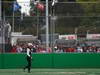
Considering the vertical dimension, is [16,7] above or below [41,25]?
above

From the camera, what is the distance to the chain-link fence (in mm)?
36594

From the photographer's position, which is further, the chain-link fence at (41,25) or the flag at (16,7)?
the flag at (16,7)

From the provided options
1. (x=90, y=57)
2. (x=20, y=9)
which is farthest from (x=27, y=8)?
(x=90, y=57)

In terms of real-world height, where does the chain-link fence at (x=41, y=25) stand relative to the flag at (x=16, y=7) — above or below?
below

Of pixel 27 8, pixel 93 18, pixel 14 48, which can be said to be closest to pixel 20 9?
pixel 27 8

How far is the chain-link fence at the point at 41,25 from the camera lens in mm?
36594

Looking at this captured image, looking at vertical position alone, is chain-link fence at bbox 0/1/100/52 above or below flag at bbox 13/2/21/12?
below

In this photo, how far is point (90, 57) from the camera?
121 feet

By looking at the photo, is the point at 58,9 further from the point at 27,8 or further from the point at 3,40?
the point at 3,40

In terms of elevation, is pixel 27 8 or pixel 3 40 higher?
pixel 27 8

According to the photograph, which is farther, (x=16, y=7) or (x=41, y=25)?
(x=16, y=7)

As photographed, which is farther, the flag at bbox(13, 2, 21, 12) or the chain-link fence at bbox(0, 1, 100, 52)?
the flag at bbox(13, 2, 21, 12)

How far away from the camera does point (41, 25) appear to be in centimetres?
3694

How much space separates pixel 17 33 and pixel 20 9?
202 centimetres
